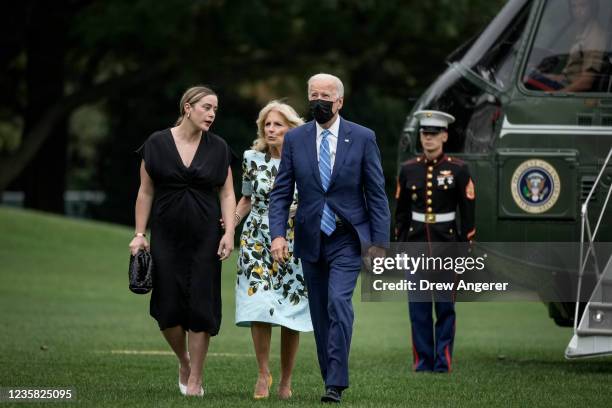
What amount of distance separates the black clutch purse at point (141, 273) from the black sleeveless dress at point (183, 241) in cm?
11

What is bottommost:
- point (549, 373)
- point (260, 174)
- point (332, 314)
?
point (549, 373)

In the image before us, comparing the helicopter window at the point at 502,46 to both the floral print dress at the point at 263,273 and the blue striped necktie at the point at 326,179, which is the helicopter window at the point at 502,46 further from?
the blue striped necktie at the point at 326,179

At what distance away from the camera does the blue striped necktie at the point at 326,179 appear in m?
8.36

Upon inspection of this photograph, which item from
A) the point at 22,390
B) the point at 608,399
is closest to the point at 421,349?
the point at 608,399

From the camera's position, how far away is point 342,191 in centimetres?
835

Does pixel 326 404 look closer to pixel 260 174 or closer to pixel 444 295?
pixel 260 174

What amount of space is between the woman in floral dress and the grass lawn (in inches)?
13.3

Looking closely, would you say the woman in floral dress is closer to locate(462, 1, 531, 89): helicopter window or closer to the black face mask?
the black face mask

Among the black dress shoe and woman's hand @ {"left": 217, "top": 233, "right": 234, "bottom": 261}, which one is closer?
the black dress shoe

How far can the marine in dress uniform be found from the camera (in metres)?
10.9

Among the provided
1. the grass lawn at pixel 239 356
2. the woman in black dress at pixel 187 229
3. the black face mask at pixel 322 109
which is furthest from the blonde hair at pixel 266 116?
the grass lawn at pixel 239 356

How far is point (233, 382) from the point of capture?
9773mm

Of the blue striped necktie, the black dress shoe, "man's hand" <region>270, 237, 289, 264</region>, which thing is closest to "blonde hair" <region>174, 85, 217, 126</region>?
the blue striped necktie

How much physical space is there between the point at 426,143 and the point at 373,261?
8.91 ft
